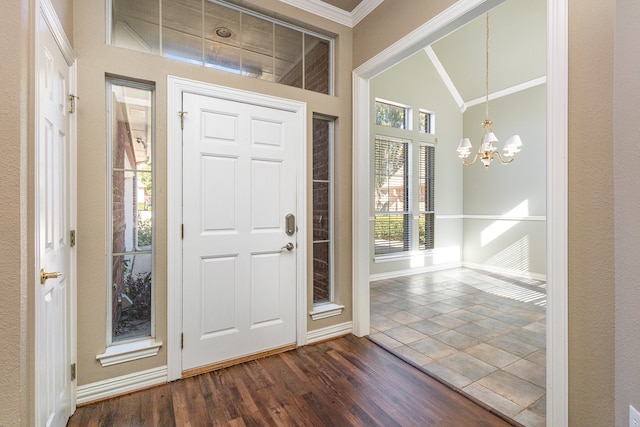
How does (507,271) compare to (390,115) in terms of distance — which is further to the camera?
(507,271)

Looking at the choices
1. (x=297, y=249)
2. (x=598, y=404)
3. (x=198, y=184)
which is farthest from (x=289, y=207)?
(x=598, y=404)

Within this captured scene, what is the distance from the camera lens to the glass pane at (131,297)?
6.47ft

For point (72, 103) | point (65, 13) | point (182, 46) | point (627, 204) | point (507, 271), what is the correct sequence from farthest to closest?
point (507, 271)
point (182, 46)
point (72, 103)
point (65, 13)
point (627, 204)

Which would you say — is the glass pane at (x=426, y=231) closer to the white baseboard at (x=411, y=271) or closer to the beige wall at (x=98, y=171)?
the white baseboard at (x=411, y=271)

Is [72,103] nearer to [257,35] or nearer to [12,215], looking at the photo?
[12,215]

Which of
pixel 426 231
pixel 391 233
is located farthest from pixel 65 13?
pixel 426 231

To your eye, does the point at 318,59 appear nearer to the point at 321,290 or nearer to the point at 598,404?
the point at 321,290

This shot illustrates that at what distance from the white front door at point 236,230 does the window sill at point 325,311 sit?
211 millimetres

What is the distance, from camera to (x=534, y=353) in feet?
8.13

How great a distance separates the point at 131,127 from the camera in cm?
202

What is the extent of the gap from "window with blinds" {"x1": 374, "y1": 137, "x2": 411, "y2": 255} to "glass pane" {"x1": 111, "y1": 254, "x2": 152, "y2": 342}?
3647 mm

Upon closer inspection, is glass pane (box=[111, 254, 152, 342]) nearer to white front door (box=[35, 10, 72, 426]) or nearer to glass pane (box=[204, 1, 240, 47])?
white front door (box=[35, 10, 72, 426])

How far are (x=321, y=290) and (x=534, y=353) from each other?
193 centimetres

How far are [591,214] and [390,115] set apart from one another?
166 inches
